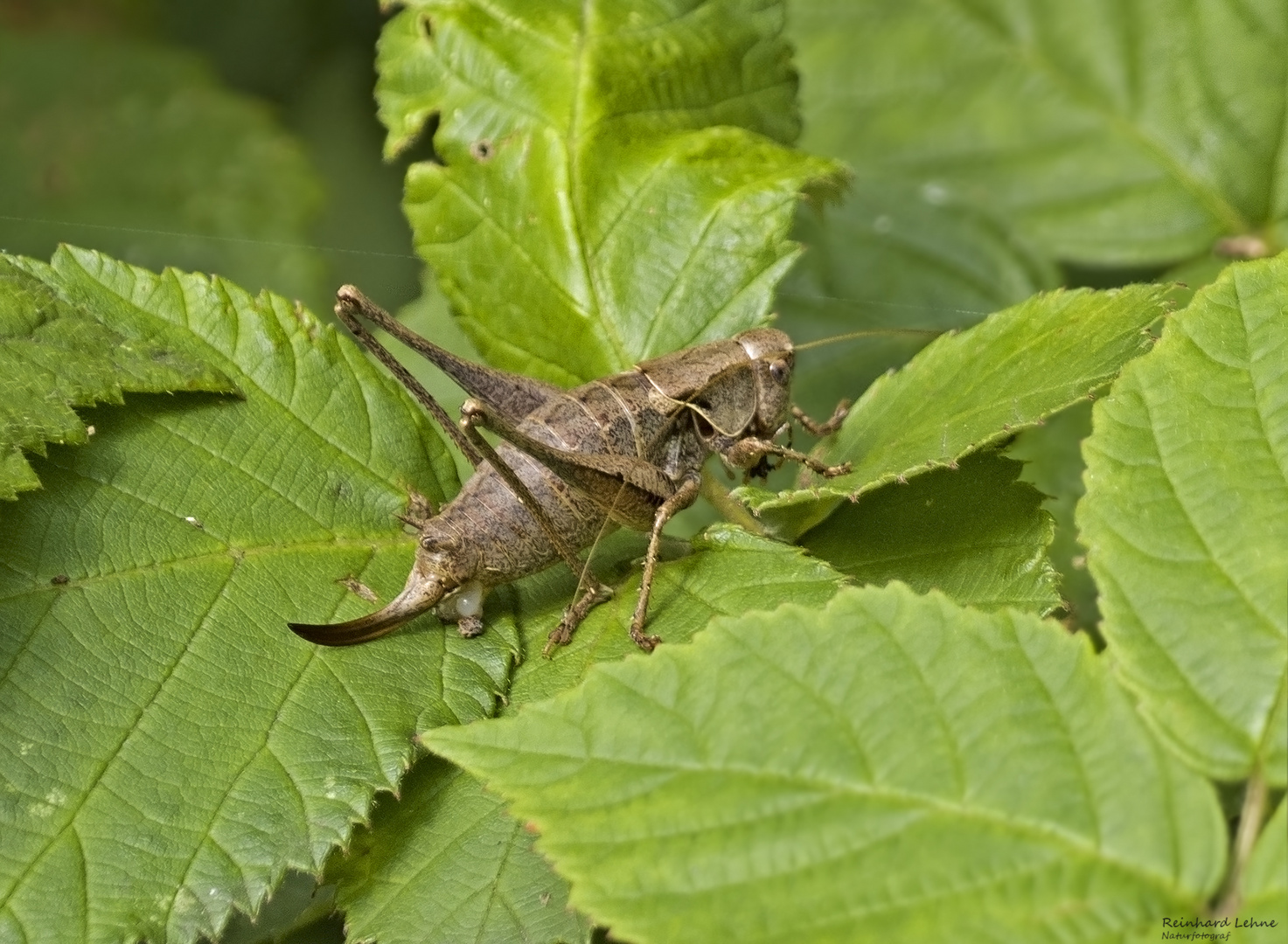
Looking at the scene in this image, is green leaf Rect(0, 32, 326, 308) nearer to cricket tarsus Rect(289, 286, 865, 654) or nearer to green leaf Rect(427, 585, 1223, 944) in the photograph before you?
cricket tarsus Rect(289, 286, 865, 654)

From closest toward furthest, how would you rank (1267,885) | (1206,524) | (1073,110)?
1. (1267,885)
2. (1206,524)
3. (1073,110)

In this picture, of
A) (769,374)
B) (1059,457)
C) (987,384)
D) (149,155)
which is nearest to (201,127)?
(149,155)

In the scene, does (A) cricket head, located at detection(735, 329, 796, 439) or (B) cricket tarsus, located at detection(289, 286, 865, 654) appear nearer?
(B) cricket tarsus, located at detection(289, 286, 865, 654)

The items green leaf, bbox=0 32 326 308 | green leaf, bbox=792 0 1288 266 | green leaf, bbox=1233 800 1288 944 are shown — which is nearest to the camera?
green leaf, bbox=1233 800 1288 944

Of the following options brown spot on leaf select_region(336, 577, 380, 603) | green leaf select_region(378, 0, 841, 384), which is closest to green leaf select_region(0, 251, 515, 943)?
brown spot on leaf select_region(336, 577, 380, 603)

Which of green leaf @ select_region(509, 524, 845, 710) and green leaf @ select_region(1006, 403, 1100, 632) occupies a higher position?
green leaf @ select_region(509, 524, 845, 710)

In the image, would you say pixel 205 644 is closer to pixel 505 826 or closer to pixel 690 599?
pixel 505 826
